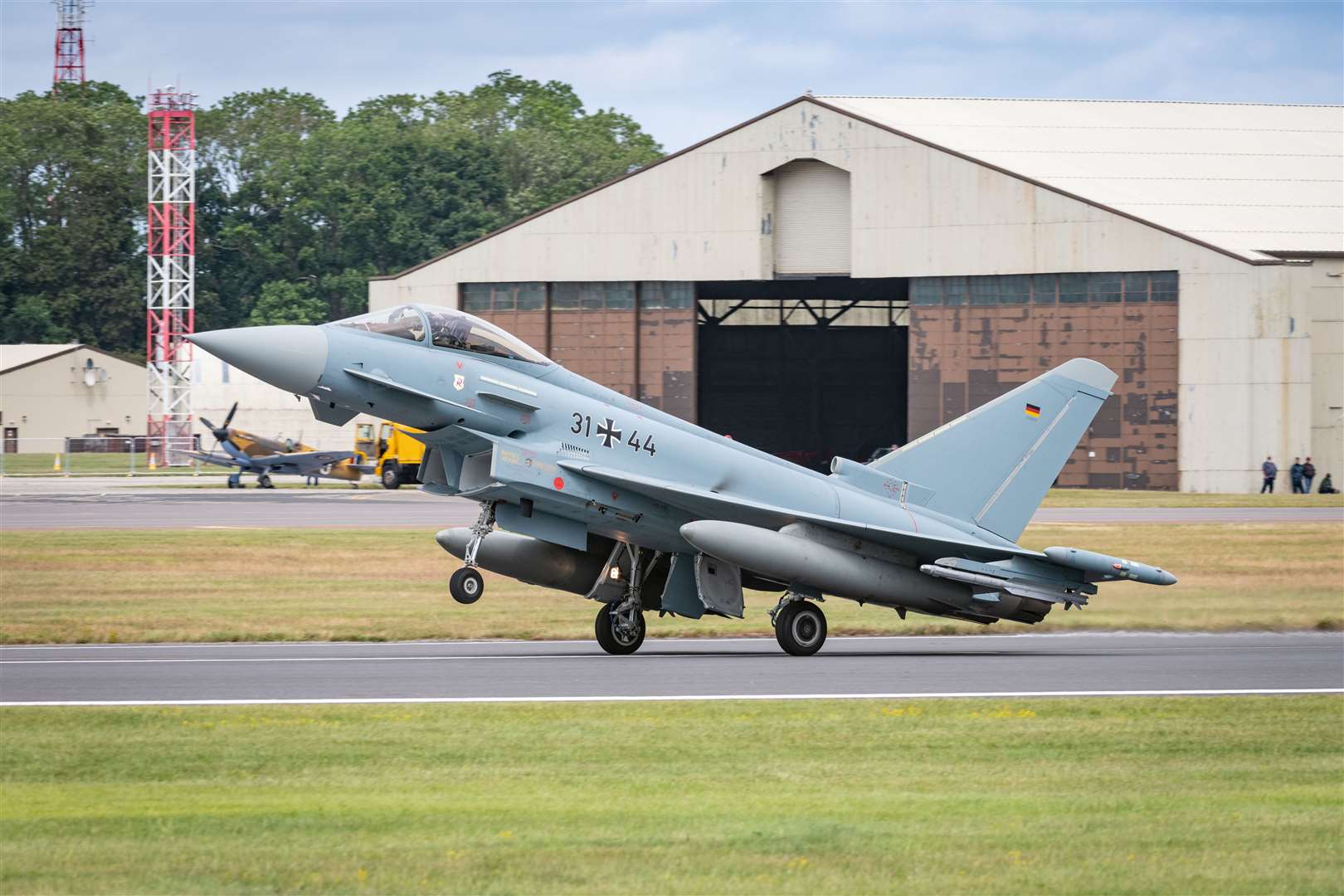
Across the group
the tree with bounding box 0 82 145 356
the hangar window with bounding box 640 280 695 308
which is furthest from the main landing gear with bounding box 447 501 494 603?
the tree with bounding box 0 82 145 356

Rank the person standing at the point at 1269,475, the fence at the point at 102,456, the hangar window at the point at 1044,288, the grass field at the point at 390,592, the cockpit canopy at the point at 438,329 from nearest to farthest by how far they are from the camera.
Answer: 1. the cockpit canopy at the point at 438,329
2. the grass field at the point at 390,592
3. the person standing at the point at 1269,475
4. the hangar window at the point at 1044,288
5. the fence at the point at 102,456

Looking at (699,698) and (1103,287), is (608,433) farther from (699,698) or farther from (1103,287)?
(1103,287)

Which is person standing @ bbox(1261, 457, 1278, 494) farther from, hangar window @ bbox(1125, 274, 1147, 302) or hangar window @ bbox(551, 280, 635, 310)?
hangar window @ bbox(551, 280, 635, 310)

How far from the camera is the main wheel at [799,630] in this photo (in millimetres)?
17781

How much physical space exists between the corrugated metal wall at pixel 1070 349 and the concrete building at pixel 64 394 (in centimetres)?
5290

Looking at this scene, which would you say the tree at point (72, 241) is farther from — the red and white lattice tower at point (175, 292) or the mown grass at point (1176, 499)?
the mown grass at point (1176, 499)

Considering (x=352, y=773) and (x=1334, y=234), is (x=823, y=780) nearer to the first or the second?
(x=352, y=773)

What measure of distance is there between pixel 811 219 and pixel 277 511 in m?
22.9

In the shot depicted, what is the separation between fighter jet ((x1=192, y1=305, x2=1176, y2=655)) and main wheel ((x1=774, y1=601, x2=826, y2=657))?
0.07ft

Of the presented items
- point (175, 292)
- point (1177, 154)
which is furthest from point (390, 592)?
point (175, 292)

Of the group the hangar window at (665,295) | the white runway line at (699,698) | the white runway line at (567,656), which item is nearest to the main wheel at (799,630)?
the white runway line at (567,656)

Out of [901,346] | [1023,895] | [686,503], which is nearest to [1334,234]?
[901,346]

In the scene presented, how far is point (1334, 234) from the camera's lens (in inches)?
2216

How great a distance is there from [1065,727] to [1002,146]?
163 feet
